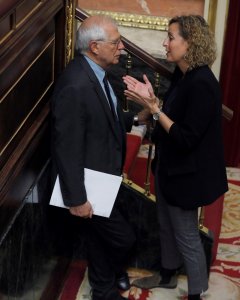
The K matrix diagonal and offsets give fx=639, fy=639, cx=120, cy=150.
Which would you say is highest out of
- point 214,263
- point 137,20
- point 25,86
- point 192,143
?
point 137,20

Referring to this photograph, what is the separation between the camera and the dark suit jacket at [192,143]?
305cm

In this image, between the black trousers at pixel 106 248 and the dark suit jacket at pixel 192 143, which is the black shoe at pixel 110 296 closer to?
the black trousers at pixel 106 248

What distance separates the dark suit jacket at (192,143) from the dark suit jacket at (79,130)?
0.30m

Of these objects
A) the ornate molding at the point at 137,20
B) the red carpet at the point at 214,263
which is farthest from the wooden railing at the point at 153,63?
the ornate molding at the point at 137,20

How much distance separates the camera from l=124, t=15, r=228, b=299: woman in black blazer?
3057 millimetres

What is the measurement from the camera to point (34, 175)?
3.13 m

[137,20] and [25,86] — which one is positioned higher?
[137,20]

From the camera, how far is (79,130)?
2.99 meters

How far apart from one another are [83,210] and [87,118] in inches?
18.4

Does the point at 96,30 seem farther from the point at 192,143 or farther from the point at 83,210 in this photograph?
the point at 83,210

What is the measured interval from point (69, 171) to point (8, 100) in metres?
0.56

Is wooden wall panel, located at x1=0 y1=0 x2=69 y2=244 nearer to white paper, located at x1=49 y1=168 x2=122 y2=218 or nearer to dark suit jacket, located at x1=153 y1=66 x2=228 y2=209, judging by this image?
white paper, located at x1=49 y1=168 x2=122 y2=218

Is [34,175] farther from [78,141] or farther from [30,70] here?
[30,70]

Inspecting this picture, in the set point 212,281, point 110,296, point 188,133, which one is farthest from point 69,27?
point 212,281
